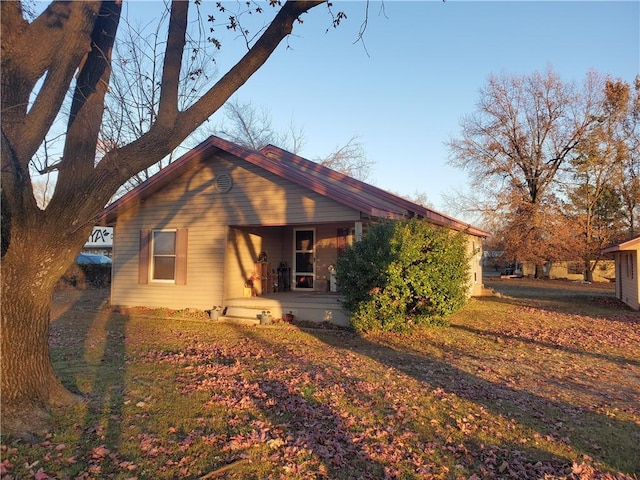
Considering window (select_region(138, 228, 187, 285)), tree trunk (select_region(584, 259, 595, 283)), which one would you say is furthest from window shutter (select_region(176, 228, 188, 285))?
tree trunk (select_region(584, 259, 595, 283))

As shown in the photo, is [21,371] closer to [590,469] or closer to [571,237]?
[590,469]

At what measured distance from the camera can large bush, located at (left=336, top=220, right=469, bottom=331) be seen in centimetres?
941

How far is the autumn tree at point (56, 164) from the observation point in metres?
4.30

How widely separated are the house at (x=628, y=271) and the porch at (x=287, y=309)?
33.8ft

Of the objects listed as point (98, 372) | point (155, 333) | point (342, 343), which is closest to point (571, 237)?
point (342, 343)

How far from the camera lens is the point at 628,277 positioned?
666 inches

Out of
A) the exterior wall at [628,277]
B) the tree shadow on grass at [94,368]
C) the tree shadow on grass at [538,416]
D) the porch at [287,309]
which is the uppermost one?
the exterior wall at [628,277]

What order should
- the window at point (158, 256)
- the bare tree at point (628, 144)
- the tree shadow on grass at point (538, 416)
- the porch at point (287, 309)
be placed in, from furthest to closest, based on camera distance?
the bare tree at point (628, 144), the window at point (158, 256), the porch at point (287, 309), the tree shadow on grass at point (538, 416)

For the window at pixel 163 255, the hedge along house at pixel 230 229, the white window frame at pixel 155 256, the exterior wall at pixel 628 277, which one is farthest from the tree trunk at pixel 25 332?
the exterior wall at pixel 628 277

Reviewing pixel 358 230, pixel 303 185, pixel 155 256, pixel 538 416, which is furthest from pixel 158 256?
pixel 538 416

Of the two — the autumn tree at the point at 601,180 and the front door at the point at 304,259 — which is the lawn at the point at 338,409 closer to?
the front door at the point at 304,259

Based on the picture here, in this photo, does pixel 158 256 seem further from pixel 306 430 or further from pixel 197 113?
pixel 306 430

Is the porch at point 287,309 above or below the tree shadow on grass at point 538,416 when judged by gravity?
above

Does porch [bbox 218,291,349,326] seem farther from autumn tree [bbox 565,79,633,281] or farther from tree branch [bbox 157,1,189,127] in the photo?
autumn tree [bbox 565,79,633,281]
